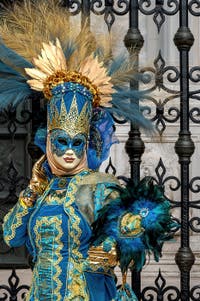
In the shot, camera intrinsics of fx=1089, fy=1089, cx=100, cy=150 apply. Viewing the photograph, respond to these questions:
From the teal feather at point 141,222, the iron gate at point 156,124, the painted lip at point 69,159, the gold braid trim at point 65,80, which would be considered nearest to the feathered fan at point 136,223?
the teal feather at point 141,222

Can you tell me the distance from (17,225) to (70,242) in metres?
0.36

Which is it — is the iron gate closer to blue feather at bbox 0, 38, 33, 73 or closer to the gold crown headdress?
the gold crown headdress

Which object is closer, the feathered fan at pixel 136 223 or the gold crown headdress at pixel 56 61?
the feathered fan at pixel 136 223

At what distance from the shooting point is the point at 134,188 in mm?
5109

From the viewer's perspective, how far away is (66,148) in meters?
5.36

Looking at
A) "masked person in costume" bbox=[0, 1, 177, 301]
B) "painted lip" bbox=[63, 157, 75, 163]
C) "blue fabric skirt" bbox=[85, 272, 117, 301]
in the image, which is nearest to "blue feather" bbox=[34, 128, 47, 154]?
"masked person in costume" bbox=[0, 1, 177, 301]

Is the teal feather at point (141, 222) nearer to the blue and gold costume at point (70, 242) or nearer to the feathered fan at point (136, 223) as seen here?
the feathered fan at point (136, 223)

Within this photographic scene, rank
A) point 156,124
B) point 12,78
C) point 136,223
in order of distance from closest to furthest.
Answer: point 136,223
point 12,78
point 156,124

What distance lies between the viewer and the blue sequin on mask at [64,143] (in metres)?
5.36

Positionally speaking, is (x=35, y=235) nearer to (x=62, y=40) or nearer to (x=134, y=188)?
(x=134, y=188)

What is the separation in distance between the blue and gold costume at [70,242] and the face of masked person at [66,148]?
0.09m

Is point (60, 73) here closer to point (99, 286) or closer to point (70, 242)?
point (70, 242)

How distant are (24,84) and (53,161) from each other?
493mm

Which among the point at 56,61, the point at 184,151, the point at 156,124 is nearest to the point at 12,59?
the point at 56,61
